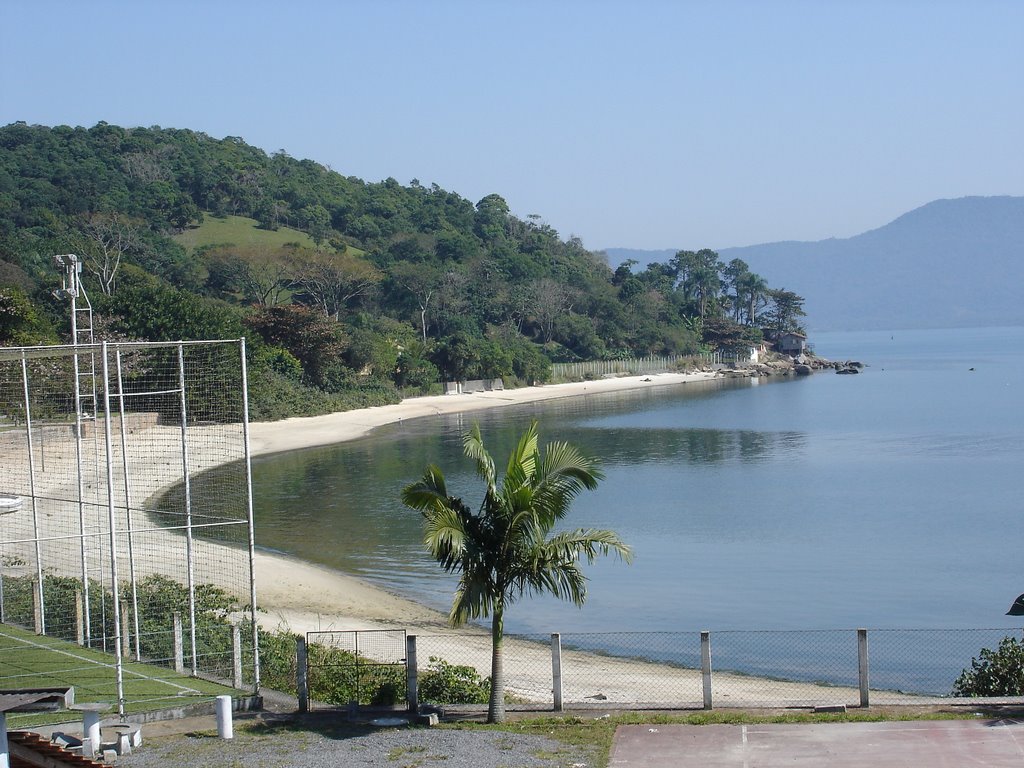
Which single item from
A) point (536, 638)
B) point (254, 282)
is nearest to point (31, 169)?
point (254, 282)

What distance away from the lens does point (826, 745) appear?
13344 mm

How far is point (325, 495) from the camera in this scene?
4781 cm

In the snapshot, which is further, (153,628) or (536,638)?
(536,638)

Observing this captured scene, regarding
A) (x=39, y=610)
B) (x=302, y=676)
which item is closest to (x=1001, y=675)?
(x=302, y=676)

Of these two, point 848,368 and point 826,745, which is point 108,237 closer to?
point 848,368

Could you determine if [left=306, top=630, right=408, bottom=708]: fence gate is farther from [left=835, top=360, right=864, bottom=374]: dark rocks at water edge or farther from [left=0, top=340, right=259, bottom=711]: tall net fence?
[left=835, top=360, right=864, bottom=374]: dark rocks at water edge

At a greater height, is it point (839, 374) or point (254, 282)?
point (254, 282)

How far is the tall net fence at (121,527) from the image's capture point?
17422 millimetres

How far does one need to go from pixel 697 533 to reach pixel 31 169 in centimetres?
10813

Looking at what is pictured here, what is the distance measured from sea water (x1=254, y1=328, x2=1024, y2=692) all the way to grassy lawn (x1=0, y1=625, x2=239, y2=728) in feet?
35.5

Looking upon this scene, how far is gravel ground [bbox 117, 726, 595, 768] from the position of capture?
13086 millimetres

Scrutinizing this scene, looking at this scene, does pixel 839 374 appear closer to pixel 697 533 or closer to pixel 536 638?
pixel 697 533

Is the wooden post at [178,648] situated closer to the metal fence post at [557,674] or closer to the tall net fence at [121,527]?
the tall net fence at [121,527]

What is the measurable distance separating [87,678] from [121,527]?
51.5 ft
